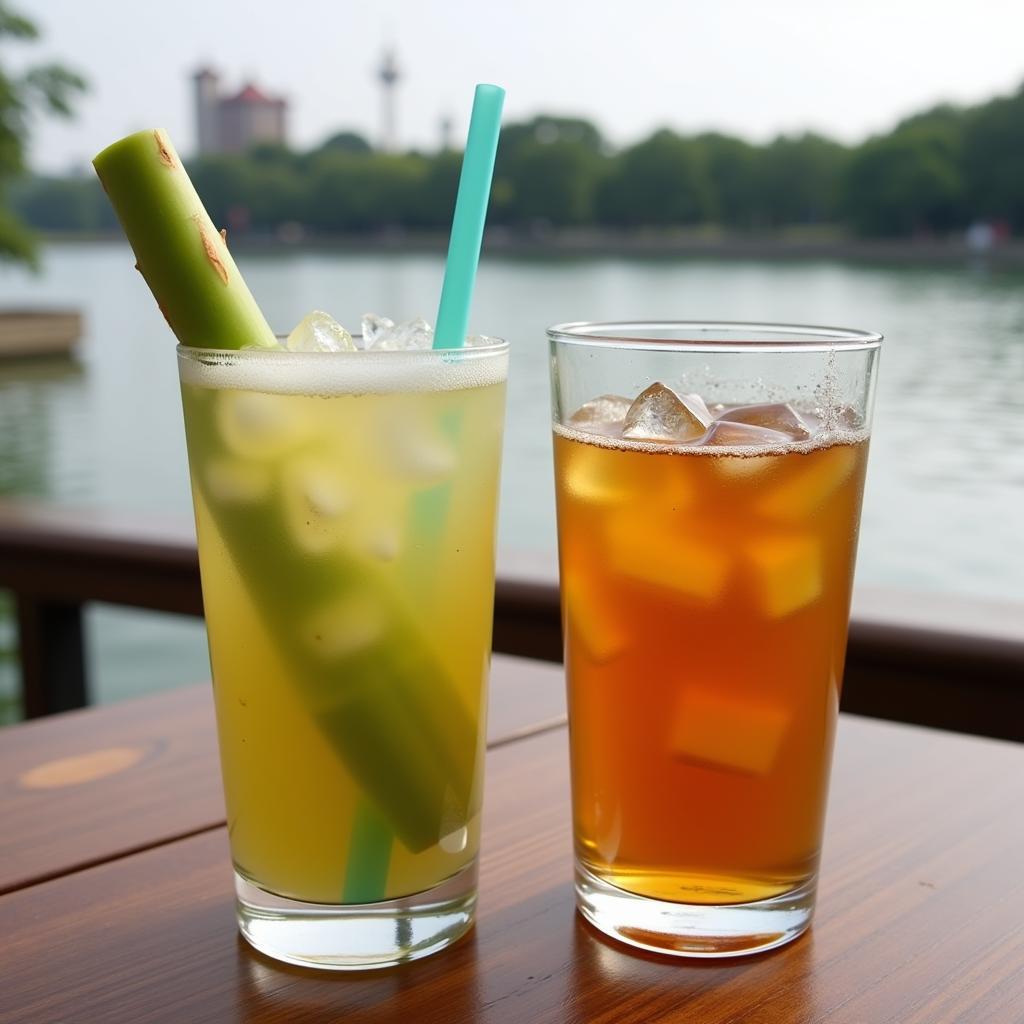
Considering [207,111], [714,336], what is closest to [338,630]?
[714,336]

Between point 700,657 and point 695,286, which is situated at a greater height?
point 700,657

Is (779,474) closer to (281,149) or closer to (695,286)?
(695,286)

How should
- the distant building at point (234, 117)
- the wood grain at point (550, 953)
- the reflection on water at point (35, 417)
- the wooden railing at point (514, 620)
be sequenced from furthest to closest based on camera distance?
the distant building at point (234, 117) → the reflection on water at point (35, 417) → the wooden railing at point (514, 620) → the wood grain at point (550, 953)

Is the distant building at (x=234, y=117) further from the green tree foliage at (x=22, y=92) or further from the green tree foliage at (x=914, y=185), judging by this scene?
the green tree foliage at (x=914, y=185)

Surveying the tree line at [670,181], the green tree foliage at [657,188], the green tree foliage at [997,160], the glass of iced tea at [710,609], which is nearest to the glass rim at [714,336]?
the glass of iced tea at [710,609]

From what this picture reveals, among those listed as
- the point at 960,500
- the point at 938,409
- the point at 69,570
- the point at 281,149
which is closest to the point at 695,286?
the point at 938,409

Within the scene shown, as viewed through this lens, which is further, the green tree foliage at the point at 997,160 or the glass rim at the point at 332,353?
the green tree foliage at the point at 997,160

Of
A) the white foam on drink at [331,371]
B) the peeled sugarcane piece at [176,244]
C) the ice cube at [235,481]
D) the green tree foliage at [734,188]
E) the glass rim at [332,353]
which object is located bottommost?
the green tree foliage at [734,188]

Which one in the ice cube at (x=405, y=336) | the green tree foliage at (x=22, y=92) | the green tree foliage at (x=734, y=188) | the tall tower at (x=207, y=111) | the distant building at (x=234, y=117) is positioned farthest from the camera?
the tall tower at (x=207, y=111)
